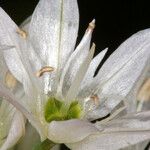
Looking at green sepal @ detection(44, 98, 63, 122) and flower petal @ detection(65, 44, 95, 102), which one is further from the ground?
flower petal @ detection(65, 44, 95, 102)

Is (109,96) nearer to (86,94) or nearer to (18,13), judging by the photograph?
(86,94)

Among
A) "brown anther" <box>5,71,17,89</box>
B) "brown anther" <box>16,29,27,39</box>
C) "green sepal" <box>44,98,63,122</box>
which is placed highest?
"brown anther" <box>16,29,27,39</box>

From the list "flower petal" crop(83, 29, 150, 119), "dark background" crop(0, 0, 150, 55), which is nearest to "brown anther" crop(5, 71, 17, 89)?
"flower petal" crop(83, 29, 150, 119)

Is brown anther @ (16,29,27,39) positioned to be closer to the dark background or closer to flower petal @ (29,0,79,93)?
flower petal @ (29,0,79,93)

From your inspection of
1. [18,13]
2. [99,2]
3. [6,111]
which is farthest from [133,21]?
[6,111]

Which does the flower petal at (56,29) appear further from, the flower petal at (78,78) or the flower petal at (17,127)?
the flower petal at (17,127)

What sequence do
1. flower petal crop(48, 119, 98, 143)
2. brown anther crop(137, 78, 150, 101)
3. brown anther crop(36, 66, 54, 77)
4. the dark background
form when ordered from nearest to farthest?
flower petal crop(48, 119, 98, 143), brown anther crop(36, 66, 54, 77), brown anther crop(137, 78, 150, 101), the dark background
